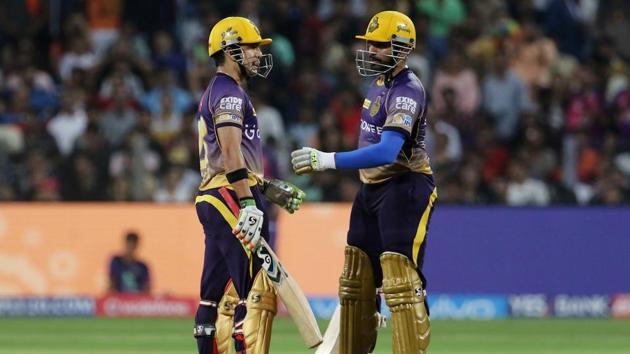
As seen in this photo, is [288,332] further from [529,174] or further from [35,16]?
[35,16]

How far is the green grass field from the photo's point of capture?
11.1m

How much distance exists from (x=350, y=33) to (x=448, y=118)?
1946mm

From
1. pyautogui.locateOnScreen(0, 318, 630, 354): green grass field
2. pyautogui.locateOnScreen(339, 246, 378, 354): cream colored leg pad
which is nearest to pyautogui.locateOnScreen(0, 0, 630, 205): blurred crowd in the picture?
pyautogui.locateOnScreen(0, 318, 630, 354): green grass field

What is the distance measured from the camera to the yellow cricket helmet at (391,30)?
8367 millimetres

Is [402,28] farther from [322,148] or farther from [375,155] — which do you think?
[322,148]

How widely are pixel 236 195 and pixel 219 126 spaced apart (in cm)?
45

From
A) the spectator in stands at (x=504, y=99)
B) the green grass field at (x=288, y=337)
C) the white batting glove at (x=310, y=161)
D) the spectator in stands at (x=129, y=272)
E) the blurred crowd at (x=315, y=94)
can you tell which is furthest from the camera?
the spectator in stands at (x=504, y=99)

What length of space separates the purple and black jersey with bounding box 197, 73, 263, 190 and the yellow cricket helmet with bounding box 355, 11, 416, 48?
0.80 meters

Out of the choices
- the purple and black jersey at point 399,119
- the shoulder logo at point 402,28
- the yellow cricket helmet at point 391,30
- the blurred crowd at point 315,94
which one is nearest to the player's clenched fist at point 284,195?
the purple and black jersey at point 399,119

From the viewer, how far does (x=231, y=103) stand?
329 inches

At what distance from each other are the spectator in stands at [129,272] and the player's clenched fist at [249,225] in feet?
21.4

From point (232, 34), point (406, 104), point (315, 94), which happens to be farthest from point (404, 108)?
point (315, 94)

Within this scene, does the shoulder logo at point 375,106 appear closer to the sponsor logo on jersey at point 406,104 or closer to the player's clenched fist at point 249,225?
the sponsor logo on jersey at point 406,104

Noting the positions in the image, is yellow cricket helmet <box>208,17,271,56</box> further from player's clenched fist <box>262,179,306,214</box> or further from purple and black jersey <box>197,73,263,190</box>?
player's clenched fist <box>262,179,306,214</box>
